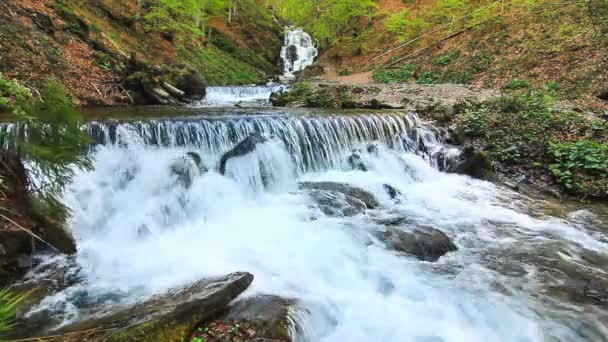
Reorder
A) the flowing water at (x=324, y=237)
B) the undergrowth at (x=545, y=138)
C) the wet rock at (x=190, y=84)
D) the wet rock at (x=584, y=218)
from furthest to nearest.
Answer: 1. the wet rock at (x=190, y=84)
2. the undergrowth at (x=545, y=138)
3. the wet rock at (x=584, y=218)
4. the flowing water at (x=324, y=237)

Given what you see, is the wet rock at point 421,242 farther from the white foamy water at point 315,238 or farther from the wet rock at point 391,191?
the wet rock at point 391,191

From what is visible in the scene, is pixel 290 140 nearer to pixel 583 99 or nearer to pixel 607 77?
pixel 583 99

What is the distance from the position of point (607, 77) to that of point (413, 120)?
6777 millimetres

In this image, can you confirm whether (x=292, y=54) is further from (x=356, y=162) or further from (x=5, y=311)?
(x=5, y=311)

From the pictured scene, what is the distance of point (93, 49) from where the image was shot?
1289cm

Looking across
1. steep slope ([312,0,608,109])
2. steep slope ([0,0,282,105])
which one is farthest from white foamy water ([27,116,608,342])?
steep slope ([312,0,608,109])

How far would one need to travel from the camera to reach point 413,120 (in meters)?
11.0

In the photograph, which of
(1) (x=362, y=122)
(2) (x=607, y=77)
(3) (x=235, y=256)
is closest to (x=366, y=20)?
(2) (x=607, y=77)

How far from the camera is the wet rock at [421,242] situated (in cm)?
545

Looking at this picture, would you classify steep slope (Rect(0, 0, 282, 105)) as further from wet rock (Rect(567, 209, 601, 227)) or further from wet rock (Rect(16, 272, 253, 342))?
wet rock (Rect(567, 209, 601, 227))

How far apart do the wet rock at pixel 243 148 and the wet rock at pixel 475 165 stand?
489 centimetres

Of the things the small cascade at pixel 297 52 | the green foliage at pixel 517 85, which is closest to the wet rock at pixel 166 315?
the green foliage at pixel 517 85

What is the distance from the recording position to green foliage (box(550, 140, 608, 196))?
25.9 ft

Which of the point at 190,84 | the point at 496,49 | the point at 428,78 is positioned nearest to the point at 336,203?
the point at 190,84
